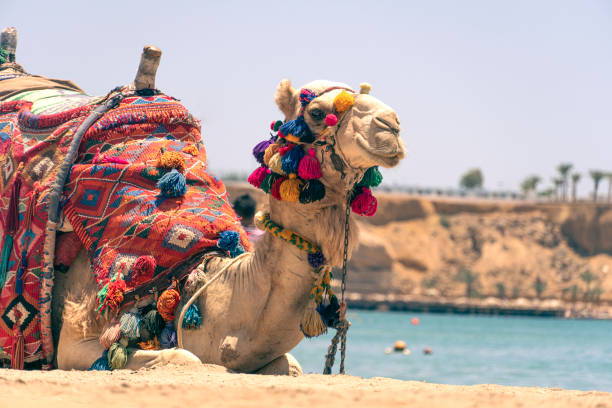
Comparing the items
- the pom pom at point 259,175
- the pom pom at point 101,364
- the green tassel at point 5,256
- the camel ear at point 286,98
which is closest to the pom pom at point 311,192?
the pom pom at point 259,175

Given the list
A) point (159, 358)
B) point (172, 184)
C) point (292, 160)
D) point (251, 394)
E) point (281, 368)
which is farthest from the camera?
point (172, 184)

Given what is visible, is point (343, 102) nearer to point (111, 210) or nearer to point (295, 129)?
point (295, 129)

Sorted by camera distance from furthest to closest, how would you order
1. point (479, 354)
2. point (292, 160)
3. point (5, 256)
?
1. point (479, 354)
2. point (5, 256)
3. point (292, 160)

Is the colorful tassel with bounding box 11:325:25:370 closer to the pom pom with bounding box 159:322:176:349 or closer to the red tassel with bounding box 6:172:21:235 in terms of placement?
the red tassel with bounding box 6:172:21:235

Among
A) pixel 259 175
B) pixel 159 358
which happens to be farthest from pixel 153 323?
pixel 259 175

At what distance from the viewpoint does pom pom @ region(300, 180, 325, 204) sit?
5.66 metres

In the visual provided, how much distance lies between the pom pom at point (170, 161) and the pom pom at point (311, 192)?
1550 millimetres

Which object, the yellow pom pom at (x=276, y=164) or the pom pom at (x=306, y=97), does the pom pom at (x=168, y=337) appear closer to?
the yellow pom pom at (x=276, y=164)

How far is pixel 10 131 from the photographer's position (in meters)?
7.73

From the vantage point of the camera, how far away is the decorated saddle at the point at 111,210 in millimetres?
6457

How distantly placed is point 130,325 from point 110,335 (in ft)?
0.54

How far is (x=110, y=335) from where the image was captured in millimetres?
6215

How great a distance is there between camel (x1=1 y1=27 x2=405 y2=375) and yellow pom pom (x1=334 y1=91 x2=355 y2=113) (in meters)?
0.04

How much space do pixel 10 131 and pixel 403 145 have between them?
384 centimetres
